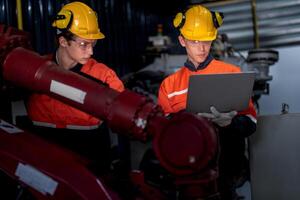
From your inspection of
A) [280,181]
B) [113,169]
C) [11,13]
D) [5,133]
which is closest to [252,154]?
[280,181]

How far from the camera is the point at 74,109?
1.98 metres

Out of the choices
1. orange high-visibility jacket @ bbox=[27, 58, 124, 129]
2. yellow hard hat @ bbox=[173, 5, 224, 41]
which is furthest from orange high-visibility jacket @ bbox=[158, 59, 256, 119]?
orange high-visibility jacket @ bbox=[27, 58, 124, 129]

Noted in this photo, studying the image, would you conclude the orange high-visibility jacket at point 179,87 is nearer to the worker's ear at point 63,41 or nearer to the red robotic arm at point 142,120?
the worker's ear at point 63,41

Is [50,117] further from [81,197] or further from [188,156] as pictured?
[188,156]

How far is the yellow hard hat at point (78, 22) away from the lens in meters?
2.00

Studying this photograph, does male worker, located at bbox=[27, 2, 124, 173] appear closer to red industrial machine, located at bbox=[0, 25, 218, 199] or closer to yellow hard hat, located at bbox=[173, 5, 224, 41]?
yellow hard hat, located at bbox=[173, 5, 224, 41]

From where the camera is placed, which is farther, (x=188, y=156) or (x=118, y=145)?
(x=118, y=145)

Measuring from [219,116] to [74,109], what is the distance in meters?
0.72

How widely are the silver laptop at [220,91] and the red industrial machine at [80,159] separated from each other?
1.65ft

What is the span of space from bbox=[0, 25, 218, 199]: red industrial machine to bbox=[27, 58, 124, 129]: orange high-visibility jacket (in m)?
0.61

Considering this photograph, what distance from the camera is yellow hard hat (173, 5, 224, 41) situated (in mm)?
2135

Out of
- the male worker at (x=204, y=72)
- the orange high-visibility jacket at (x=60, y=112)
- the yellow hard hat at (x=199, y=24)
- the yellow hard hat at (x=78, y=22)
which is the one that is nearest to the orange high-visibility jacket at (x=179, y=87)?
the male worker at (x=204, y=72)

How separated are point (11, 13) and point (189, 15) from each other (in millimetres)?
1261

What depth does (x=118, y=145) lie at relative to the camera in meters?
3.13
